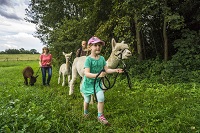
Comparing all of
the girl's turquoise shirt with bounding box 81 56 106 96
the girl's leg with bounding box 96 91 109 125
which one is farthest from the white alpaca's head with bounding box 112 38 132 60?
the girl's leg with bounding box 96 91 109 125

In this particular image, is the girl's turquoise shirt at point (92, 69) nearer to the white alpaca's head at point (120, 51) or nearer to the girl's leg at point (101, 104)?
the girl's leg at point (101, 104)

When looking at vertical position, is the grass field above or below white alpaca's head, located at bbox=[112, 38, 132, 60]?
below

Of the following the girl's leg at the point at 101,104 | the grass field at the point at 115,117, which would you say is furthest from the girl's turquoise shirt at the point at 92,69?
the grass field at the point at 115,117

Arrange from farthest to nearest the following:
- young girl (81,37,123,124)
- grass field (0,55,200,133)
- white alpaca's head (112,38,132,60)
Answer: white alpaca's head (112,38,132,60) → young girl (81,37,123,124) → grass field (0,55,200,133)

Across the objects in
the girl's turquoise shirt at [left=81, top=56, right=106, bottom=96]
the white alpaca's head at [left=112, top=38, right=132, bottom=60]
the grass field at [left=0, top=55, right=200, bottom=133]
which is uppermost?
the white alpaca's head at [left=112, top=38, right=132, bottom=60]

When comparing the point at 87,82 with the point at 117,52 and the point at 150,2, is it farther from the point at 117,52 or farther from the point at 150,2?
the point at 150,2

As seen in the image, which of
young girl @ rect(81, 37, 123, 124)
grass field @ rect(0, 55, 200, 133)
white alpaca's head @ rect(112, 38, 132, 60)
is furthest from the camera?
white alpaca's head @ rect(112, 38, 132, 60)

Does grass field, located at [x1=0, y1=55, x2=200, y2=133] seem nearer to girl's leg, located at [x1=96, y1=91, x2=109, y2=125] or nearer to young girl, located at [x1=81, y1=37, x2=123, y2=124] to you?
girl's leg, located at [x1=96, y1=91, x2=109, y2=125]

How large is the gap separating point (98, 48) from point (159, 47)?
1130 centimetres

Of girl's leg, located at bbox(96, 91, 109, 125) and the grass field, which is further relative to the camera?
girl's leg, located at bbox(96, 91, 109, 125)

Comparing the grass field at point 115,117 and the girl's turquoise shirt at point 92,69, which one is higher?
the girl's turquoise shirt at point 92,69

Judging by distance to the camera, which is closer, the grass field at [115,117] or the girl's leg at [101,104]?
the grass field at [115,117]

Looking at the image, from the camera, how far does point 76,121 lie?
188 inches

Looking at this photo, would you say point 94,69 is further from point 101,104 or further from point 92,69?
point 101,104
